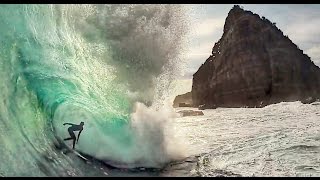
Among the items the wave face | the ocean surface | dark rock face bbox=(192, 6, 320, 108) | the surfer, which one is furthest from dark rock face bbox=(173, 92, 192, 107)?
the surfer

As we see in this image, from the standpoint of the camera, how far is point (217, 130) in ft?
38.1

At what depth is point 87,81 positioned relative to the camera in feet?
30.5

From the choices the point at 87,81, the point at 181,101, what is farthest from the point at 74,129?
the point at 181,101

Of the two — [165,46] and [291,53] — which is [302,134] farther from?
[291,53]

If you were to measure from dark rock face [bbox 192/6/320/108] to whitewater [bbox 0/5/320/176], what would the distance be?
701 cm

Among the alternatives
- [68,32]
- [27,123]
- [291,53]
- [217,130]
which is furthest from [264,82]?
[27,123]

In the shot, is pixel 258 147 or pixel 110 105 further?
pixel 110 105

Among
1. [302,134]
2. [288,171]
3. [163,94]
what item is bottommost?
[288,171]

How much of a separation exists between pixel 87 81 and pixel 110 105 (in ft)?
2.46

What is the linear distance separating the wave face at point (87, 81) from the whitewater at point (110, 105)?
0.07 feet

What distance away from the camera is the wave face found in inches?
303

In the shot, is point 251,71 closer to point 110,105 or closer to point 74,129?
point 110,105

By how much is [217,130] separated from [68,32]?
5024mm

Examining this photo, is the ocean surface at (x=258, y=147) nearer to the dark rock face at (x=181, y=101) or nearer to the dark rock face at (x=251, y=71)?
the dark rock face at (x=181, y=101)
